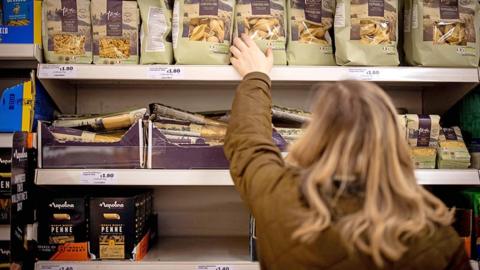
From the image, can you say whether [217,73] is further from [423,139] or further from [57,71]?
[423,139]

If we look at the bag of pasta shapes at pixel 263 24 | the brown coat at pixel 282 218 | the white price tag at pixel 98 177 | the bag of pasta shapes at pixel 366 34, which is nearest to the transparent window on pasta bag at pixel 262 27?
the bag of pasta shapes at pixel 263 24

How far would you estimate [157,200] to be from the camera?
2.03 meters

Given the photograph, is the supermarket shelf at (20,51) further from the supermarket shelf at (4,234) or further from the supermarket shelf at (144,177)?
the supermarket shelf at (4,234)

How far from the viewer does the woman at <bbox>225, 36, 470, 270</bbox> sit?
0.83m

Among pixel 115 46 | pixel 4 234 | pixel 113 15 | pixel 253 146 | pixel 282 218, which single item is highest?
pixel 113 15

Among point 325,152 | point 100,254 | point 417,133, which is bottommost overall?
point 100,254

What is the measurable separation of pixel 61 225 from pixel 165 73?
2.35ft

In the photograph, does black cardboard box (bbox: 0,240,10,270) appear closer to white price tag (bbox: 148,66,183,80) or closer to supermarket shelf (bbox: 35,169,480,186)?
supermarket shelf (bbox: 35,169,480,186)

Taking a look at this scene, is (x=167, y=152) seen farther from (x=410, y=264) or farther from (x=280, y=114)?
(x=410, y=264)

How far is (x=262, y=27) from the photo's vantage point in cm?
158

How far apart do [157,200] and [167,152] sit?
1.84 ft

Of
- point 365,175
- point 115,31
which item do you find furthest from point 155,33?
point 365,175

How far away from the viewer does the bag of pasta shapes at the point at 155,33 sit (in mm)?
1582

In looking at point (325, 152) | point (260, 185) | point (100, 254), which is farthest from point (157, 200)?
point (325, 152)
